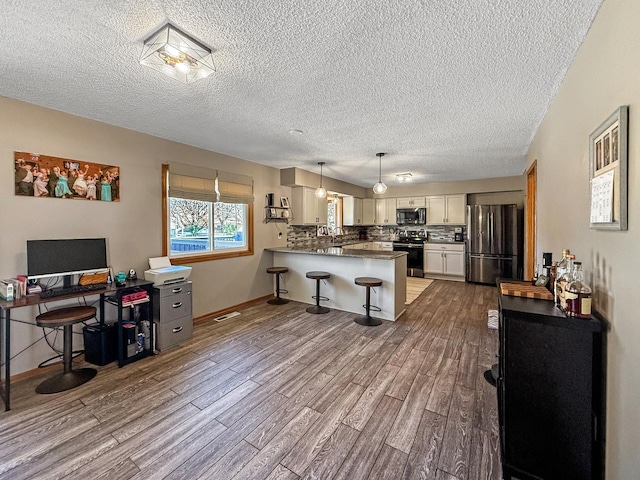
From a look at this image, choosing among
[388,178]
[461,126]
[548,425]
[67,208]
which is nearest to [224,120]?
[67,208]

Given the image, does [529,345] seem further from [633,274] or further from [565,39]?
[565,39]

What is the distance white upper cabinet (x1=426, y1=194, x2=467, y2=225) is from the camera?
6.66 metres

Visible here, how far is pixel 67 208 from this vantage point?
2.77m

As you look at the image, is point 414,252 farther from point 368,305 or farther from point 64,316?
point 64,316

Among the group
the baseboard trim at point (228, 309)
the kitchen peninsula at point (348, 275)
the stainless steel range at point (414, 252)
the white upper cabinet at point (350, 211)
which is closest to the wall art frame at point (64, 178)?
the baseboard trim at point (228, 309)

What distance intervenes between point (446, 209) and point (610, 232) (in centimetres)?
593

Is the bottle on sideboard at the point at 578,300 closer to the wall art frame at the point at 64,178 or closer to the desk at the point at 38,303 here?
the desk at the point at 38,303

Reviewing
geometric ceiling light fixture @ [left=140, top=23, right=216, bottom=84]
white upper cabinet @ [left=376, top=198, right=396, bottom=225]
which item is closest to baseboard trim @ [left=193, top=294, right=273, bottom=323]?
geometric ceiling light fixture @ [left=140, top=23, right=216, bottom=84]

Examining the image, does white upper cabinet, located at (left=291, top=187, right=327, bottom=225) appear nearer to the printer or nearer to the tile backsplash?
the tile backsplash

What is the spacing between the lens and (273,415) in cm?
202

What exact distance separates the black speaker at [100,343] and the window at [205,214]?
111cm

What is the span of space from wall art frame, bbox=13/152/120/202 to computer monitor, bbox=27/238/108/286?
18.8 inches

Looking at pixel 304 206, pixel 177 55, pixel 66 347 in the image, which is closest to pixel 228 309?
pixel 66 347

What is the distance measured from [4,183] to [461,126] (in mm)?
4437
